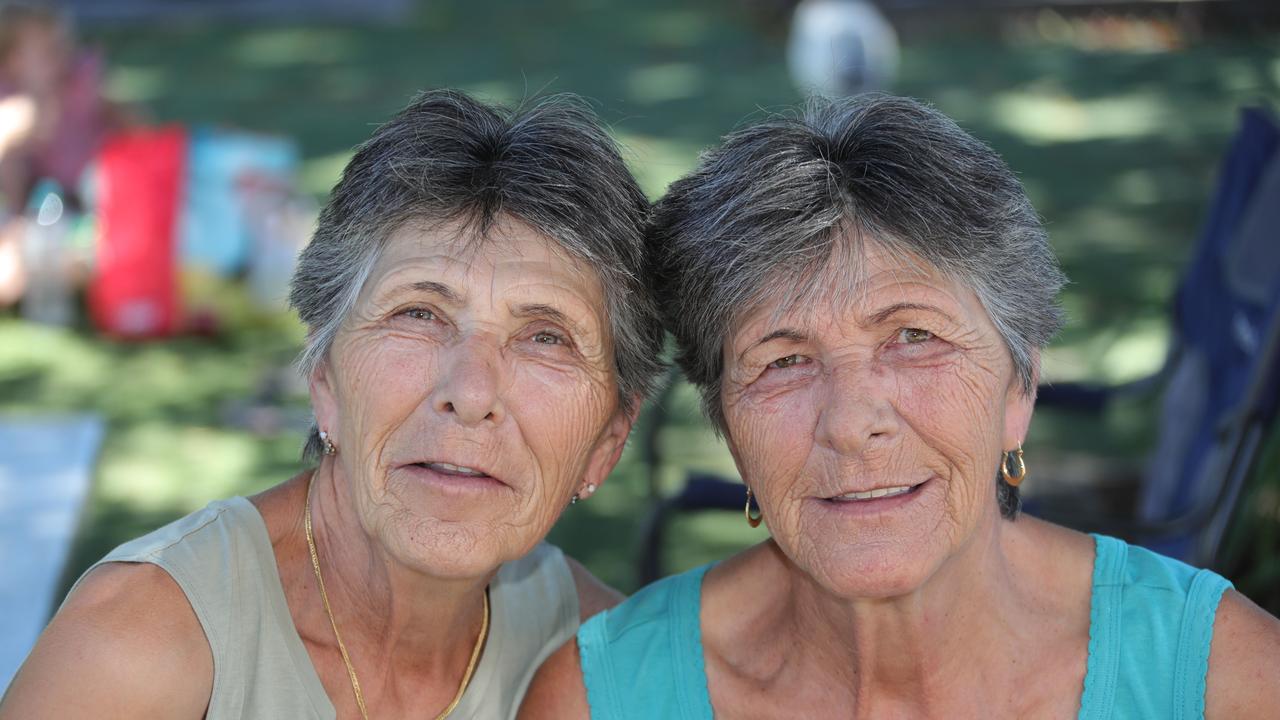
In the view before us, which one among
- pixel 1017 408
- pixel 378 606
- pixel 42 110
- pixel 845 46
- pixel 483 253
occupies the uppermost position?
pixel 483 253

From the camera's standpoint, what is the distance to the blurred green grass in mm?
5500

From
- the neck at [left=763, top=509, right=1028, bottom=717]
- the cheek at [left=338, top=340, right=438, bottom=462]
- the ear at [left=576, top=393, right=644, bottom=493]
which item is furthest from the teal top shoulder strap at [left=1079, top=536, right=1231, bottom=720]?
the cheek at [left=338, top=340, right=438, bottom=462]

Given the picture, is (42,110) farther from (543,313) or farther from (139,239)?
(543,313)

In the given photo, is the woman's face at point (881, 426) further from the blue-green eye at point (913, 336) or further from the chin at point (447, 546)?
the chin at point (447, 546)

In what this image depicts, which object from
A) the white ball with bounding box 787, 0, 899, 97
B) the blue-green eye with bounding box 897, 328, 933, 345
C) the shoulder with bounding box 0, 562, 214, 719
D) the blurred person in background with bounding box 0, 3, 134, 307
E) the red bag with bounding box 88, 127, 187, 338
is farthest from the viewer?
the white ball with bounding box 787, 0, 899, 97

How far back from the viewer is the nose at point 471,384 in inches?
90.0

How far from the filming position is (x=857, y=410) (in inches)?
87.7

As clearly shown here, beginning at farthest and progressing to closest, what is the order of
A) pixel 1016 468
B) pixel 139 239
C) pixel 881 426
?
pixel 139 239 → pixel 1016 468 → pixel 881 426

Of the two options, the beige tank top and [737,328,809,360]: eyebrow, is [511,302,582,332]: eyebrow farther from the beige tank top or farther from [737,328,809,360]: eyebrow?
the beige tank top

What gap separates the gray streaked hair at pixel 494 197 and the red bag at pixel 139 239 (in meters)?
4.43

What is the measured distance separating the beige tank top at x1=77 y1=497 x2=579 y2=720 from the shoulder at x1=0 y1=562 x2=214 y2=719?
25 millimetres

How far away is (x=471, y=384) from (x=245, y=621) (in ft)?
1.83

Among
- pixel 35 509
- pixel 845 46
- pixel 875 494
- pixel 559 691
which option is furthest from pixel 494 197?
pixel 845 46

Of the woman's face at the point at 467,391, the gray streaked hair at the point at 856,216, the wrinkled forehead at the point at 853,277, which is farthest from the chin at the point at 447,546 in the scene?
the wrinkled forehead at the point at 853,277
